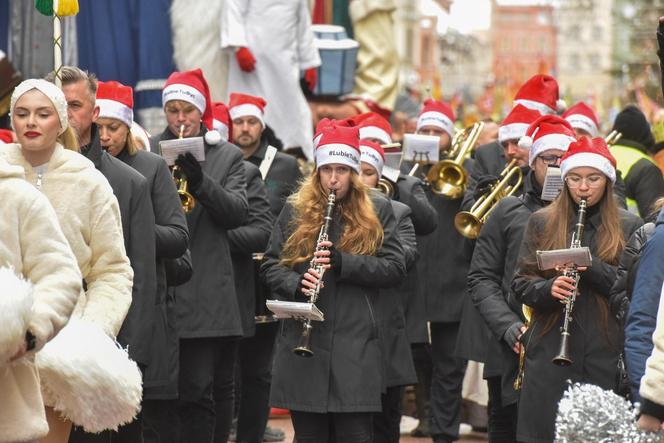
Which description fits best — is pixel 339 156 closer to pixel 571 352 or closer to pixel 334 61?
pixel 571 352

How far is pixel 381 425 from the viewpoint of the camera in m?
10.3

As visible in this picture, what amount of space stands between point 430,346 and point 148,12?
4.03 m

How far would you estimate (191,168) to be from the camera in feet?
32.4

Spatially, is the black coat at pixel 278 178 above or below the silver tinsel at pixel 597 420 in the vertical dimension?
above

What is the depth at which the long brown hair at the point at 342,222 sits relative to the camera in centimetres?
916

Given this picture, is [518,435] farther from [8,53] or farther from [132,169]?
[8,53]

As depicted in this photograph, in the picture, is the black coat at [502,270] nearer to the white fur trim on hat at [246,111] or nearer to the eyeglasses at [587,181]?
the eyeglasses at [587,181]

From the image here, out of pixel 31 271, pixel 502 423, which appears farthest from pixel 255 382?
pixel 31 271

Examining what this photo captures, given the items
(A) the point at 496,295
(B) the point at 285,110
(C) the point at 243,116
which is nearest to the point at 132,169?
→ (A) the point at 496,295

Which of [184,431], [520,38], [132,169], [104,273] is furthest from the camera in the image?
[520,38]

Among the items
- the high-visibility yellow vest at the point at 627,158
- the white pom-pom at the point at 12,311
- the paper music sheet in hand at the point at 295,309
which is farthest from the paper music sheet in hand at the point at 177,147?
the white pom-pom at the point at 12,311

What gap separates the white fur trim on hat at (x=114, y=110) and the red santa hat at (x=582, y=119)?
13.3ft

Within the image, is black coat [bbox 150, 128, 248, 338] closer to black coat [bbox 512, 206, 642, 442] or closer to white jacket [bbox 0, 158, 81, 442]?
black coat [bbox 512, 206, 642, 442]

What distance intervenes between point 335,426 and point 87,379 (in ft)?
8.34
